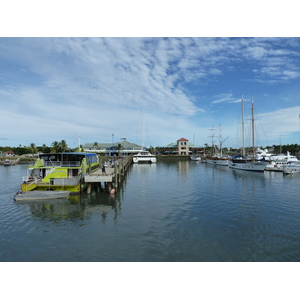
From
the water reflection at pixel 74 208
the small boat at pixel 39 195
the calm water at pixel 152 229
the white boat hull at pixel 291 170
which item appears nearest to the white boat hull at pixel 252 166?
the white boat hull at pixel 291 170

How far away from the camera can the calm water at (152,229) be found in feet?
38.6

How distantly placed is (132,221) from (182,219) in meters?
4.36

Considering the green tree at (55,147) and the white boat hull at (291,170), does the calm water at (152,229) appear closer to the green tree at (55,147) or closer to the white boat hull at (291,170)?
the white boat hull at (291,170)

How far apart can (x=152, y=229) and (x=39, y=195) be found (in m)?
16.1

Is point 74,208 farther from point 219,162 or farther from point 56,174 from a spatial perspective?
point 219,162

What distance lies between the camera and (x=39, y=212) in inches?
794

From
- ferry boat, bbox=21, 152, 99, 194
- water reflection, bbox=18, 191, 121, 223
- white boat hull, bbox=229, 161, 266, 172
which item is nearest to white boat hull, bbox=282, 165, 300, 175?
white boat hull, bbox=229, 161, 266, 172

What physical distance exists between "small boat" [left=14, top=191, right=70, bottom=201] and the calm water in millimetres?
854

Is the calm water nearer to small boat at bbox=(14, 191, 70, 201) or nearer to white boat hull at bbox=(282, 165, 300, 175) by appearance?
small boat at bbox=(14, 191, 70, 201)

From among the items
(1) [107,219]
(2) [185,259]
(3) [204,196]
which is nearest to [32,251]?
(1) [107,219]

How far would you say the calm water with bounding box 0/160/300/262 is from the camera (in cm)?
1176

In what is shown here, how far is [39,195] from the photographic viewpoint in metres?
24.3

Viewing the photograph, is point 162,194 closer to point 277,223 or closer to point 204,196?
point 204,196

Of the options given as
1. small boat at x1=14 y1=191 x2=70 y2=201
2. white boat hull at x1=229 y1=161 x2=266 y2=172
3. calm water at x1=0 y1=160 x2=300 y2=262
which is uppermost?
white boat hull at x1=229 y1=161 x2=266 y2=172
